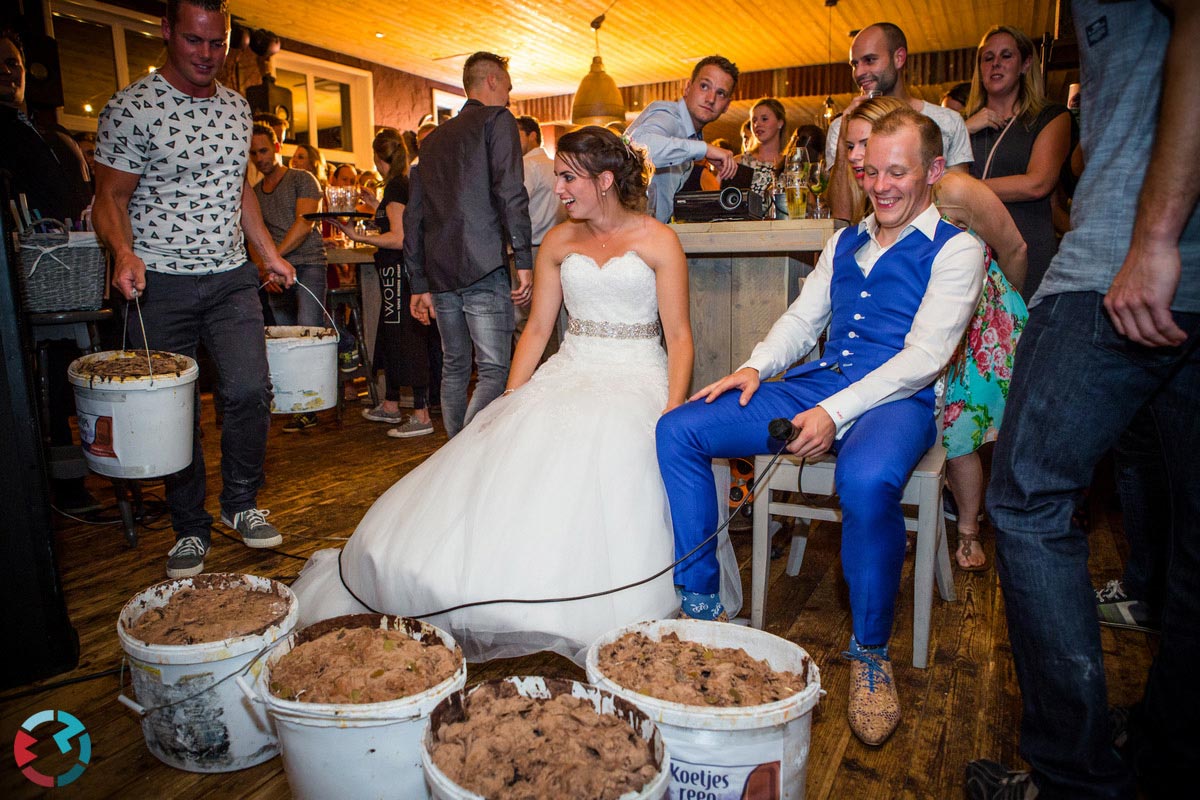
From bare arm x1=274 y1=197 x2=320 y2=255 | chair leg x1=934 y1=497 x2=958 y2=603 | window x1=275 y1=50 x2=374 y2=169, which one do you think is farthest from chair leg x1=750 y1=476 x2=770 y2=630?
window x1=275 y1=50 x2=374 y2=169

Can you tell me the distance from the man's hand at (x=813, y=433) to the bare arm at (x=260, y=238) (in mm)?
1792

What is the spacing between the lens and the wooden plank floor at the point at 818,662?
1458 mm

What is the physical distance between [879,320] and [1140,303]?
903mm

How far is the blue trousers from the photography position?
1620 mm

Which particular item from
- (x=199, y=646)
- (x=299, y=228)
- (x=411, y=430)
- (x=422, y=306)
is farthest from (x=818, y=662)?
(x=299, y=228)

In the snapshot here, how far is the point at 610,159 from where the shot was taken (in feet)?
7.84

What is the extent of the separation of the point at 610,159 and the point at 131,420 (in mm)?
1566

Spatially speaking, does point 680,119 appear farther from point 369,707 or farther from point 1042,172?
point 369,707

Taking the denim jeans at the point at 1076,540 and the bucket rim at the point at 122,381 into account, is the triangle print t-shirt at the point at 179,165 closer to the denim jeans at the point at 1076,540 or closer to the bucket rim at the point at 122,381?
the bucket rim at the point at 122,381

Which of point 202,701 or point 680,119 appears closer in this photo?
point 202,701

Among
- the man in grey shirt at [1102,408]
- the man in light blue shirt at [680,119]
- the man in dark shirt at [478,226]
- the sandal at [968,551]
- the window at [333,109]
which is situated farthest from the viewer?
the window at [333,109]

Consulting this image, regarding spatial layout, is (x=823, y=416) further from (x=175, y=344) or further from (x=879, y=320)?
(x=175, y=344)

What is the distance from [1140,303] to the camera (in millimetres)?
1047

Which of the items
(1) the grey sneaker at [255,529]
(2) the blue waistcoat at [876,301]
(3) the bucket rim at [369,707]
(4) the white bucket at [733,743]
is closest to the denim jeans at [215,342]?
(1) the grey sneaker at [255,529]
